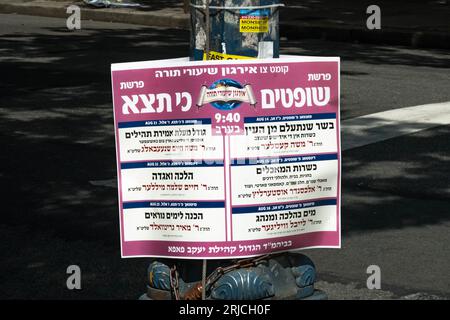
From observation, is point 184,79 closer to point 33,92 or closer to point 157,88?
point 157,88

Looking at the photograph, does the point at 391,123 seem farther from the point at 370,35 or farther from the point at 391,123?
the point at 370,35

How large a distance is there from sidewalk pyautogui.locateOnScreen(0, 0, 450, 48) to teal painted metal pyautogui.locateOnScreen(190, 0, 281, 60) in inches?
517

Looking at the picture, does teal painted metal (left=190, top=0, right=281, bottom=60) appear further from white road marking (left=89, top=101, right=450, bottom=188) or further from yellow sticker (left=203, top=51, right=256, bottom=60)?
white road marking (left=89, top=101, right=450, bottom=188)

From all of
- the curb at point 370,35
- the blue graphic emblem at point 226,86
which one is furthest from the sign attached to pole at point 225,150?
the curb at point 370,35

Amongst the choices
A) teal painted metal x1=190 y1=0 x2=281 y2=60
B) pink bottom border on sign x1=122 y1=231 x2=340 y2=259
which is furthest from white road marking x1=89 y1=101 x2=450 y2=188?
pink bottom border on sign x1=122 y1=231 x2=340 y2=259

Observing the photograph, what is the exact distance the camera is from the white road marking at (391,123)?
11.1 m

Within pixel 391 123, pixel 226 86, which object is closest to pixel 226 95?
pixel 226 86

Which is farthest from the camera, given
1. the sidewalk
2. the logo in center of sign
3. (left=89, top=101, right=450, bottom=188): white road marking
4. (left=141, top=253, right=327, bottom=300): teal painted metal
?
the sidewalk

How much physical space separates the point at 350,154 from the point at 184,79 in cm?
541

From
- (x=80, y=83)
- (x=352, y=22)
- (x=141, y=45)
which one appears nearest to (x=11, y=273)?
(x=80, y=83)

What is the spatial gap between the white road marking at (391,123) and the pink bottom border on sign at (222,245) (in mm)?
5309

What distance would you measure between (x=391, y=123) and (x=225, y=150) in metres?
6.80

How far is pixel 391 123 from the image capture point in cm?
1187

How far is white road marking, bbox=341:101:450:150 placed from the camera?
11148 mm
